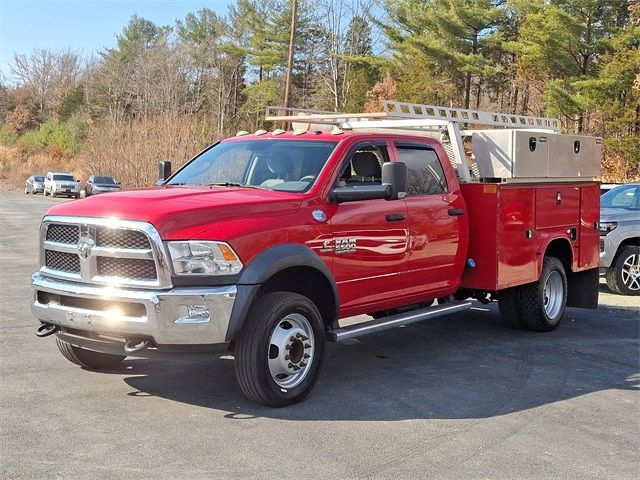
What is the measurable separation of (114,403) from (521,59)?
39.2 m

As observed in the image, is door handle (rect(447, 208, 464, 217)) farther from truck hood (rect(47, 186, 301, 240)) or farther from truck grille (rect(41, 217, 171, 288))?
truck grille (rect(41, 217, 171, 288))

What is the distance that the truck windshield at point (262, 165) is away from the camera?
6.19 metres

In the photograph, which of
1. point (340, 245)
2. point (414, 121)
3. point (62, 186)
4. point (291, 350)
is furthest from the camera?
point (62, 186)

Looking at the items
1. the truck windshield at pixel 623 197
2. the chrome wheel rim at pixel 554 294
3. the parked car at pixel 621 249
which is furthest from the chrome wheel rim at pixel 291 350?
the truck windshield at pixel 623 197

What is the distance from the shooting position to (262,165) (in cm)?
648

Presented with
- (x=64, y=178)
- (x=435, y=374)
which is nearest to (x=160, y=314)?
(x=435, y=374)

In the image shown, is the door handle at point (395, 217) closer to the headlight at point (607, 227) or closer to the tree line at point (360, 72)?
the headlight at point (607, 227)

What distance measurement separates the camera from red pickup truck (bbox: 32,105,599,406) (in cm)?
506

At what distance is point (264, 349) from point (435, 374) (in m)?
2.03

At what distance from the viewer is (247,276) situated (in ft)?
17.0

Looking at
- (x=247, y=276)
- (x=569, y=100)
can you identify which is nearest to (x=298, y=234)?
(x=247, y=276)

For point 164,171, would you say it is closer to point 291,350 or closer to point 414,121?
point 414,121

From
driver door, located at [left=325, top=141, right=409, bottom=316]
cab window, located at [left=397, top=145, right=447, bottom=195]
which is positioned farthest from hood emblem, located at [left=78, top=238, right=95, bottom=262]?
cab window, located at [left=397, top=145, right=447, bottom=195]

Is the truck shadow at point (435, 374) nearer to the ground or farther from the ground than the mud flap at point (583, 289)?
nearer to the ground
